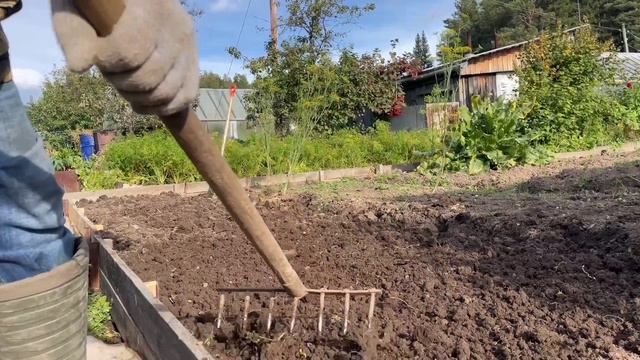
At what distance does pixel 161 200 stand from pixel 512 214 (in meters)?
4.78

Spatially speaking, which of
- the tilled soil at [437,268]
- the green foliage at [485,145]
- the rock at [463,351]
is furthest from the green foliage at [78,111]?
the rock at [463,351]

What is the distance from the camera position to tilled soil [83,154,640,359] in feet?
8.30

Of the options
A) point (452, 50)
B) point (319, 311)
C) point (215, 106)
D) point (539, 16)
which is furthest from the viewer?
point (539, 16)

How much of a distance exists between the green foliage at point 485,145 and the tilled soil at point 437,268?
262 centimetres

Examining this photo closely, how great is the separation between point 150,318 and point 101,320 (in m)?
1.17

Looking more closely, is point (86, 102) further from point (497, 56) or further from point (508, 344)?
point (508, 344)

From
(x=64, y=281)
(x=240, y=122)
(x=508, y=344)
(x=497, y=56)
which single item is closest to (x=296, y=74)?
(x=240, y=122)

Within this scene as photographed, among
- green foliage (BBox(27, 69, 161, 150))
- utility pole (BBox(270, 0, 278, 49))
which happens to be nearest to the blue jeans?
utility pole (BBox(270, 0, 278, 49))

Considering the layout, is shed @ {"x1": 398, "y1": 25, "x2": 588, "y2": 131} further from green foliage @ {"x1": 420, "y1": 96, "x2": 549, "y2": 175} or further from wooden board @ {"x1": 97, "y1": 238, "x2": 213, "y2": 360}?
wooden board @ {"x1": 97, "y1": 238, "x2": 213, "y2": 360}

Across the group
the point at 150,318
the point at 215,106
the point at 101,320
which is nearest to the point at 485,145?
the point at 101,320

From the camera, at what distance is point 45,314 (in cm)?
131

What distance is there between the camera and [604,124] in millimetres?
12102

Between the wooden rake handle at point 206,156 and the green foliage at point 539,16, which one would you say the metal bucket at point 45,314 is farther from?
the green foliage at point 539,16

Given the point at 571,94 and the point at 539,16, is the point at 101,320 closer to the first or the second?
the point at 571,94
